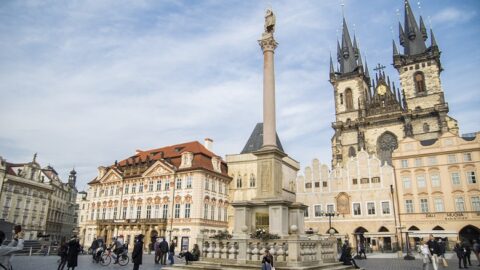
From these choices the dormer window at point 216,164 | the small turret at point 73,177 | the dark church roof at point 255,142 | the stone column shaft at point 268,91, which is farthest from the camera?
the small turret at point 73,177

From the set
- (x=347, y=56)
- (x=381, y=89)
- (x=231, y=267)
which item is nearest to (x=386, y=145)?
(x=381, y=89)

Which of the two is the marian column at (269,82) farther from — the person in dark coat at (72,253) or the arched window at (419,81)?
the arched window at (419,81)

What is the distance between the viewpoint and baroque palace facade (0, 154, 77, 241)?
49.9 m

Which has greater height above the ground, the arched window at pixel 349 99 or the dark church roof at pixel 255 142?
the arched window at pixel 349 99

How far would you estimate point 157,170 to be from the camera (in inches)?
1692

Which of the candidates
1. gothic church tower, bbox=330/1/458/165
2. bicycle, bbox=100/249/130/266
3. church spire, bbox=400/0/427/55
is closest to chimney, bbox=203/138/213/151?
gothic church tower, bbox=330/1/458/165

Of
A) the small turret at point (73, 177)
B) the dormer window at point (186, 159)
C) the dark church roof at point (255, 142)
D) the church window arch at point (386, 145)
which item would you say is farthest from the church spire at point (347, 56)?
the small turret at point (73, 177)

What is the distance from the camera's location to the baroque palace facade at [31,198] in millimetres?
49906

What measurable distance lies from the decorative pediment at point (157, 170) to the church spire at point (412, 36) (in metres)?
44.3

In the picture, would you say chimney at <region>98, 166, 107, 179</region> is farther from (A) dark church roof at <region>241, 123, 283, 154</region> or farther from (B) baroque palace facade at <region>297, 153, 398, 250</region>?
(B) baroque palace facade at <region>297, 153, 398, 250</region>

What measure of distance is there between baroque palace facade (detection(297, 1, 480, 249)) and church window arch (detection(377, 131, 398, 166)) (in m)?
0.14

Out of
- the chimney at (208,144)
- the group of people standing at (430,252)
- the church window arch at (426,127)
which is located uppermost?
the church window arch at (426,127)

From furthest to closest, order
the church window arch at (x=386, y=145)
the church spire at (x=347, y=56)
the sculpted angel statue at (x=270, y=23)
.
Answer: the church spire at (x=347, y=56)
the church window arch at (x=386, y=145)
the sculpted angel statue at (x=270, y=23)

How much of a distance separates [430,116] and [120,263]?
159 ft
